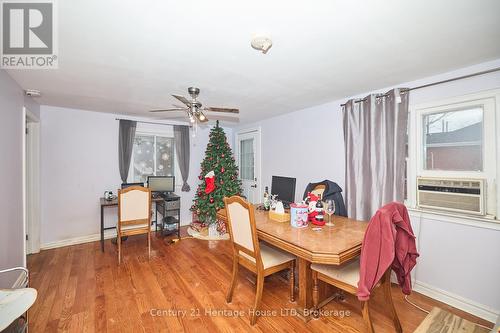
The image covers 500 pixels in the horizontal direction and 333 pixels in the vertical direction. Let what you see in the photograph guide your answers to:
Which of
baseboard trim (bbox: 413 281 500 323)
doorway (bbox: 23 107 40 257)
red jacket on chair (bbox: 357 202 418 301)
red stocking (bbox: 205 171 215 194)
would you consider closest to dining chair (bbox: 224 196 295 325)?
red jacket on chair (bbox: 357 202 418 301)

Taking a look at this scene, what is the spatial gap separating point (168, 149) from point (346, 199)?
3.57 m

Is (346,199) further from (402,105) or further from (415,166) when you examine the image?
(402,105)

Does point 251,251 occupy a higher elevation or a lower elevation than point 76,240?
higher

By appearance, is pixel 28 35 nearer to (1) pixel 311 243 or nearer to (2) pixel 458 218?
(1) pixel 311 243

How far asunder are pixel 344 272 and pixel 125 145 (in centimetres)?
402

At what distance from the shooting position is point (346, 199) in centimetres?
291

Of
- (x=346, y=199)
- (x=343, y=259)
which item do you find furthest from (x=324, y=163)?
(x=343, y=259)

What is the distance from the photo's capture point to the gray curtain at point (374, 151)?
2.41 m

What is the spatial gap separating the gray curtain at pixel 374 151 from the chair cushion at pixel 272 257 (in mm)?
1214

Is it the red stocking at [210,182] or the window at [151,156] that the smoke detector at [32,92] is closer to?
the window at [151,156]

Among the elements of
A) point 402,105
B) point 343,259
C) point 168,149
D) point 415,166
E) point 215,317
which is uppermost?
point 402,105

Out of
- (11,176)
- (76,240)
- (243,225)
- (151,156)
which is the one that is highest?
(151,156)

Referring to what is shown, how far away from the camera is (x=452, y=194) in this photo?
212 cm

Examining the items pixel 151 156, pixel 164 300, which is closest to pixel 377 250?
pixel 164 300
